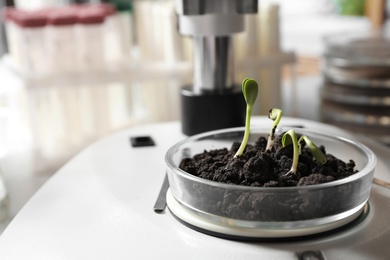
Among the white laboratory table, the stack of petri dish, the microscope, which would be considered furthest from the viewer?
the stack of petri dish

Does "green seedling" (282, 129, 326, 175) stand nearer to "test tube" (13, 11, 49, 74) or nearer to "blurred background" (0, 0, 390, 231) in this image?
"blurred background" (0, 0, 390, 231)

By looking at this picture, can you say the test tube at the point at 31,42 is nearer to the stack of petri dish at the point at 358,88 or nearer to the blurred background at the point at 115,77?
the blurred background at the point at 115,77

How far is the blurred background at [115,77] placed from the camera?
89 centimetres

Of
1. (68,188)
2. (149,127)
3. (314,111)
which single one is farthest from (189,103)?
(314,111)

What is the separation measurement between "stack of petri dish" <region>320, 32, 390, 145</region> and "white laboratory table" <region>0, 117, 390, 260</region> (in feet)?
0.89

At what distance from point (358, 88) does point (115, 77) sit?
373 millimetres

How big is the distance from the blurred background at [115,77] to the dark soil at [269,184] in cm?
42

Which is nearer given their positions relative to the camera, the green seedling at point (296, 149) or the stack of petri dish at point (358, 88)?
the green seedling at point (296, 149)

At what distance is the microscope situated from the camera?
651 millimetres

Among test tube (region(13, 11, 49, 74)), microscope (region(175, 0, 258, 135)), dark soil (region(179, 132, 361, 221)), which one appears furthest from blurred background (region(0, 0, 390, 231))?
dark soil (region(179, 132, 361, 221))

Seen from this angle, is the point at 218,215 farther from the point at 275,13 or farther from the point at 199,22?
the point at 275,13

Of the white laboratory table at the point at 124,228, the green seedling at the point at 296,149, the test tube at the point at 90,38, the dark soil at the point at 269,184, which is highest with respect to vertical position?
the test tube at the point at 90,38

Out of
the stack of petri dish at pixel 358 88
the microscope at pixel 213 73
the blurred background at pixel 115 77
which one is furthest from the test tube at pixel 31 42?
the stack of petri dish at pixel 358 88

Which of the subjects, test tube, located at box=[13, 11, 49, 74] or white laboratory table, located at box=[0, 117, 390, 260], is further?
test tube, located at box=[13, 11, 49, 74]
